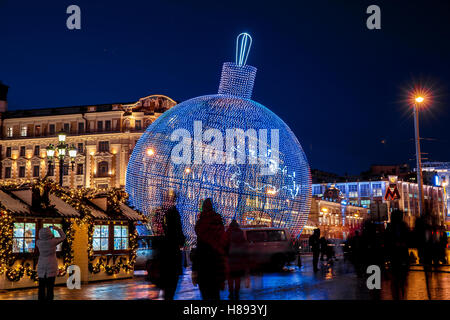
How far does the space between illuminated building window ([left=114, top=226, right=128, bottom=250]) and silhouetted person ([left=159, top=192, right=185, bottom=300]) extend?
38.7 ft

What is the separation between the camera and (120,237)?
21406 millimetres

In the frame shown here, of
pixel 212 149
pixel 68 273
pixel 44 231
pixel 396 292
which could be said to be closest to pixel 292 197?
pixel 212 149

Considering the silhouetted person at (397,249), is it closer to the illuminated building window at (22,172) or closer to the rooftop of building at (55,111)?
the rooftop of building at (55,111)

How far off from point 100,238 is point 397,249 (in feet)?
36.1

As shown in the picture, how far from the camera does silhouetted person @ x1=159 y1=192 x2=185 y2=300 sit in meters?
9.42

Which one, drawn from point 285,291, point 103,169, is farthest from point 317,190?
point 285,291

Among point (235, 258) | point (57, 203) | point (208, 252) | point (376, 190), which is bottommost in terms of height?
point (235, 258)

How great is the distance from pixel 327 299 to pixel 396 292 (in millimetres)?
1909

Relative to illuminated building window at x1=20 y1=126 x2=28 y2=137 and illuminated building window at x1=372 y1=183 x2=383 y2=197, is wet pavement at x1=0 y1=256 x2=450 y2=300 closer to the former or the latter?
illuminated building window at x1=20 y1=126 x2=28 y2=137

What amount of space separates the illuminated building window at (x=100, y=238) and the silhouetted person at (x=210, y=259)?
10.6 metres

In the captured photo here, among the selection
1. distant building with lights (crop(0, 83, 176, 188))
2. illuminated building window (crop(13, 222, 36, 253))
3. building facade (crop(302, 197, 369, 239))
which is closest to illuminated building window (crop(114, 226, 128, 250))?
illuminated building window (crop(13, 222, 36, 253))

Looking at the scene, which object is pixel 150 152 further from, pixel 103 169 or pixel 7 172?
pixel 7 172

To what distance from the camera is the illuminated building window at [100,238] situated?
2002cm

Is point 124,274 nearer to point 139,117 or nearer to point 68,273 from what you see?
point 68,273
